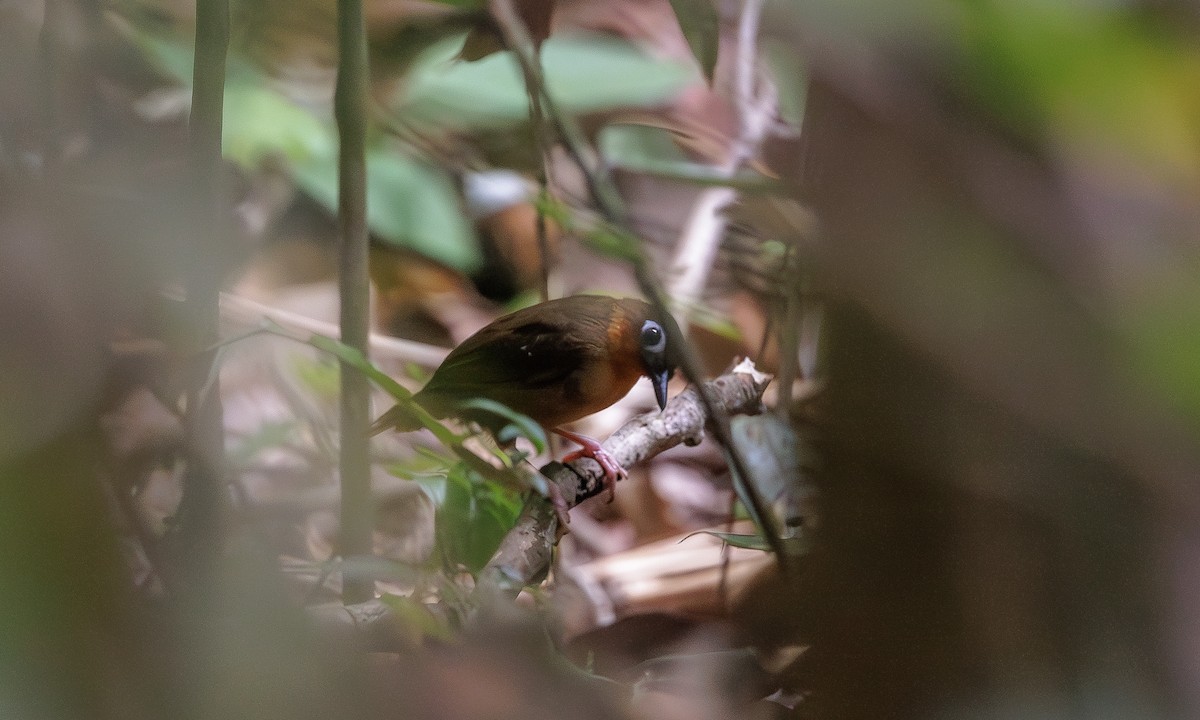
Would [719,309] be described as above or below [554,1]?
below

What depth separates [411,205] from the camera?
177 centimetres

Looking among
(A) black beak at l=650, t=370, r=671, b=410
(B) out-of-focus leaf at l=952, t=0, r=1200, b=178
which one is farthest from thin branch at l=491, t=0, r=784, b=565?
(B) out-of-focus leaf at l=952, t=0, r=1200, b=178

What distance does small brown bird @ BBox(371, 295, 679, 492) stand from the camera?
101cm

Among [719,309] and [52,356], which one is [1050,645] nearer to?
[52,356]

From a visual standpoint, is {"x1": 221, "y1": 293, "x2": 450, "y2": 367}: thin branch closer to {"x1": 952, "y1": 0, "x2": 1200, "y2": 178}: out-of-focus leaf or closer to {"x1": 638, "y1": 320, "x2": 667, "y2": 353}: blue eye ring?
{"x1": 638, "y1": 320, "x2": 667, "y2": 353}: blue eye ring

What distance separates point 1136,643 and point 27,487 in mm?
489

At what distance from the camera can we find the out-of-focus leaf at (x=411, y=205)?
168 centimetres

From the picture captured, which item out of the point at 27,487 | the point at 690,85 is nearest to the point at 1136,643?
the point at 27,487

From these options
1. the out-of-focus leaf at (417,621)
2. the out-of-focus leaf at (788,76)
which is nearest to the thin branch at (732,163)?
the out-of-focus leaf at (788,76)

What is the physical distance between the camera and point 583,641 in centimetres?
88

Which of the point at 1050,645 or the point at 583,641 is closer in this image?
the point at 1050,645

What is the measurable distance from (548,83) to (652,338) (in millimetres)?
392

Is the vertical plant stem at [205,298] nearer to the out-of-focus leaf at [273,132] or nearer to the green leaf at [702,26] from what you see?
the green leaf at [702,26]

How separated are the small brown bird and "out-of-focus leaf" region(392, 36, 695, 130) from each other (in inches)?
12.3
